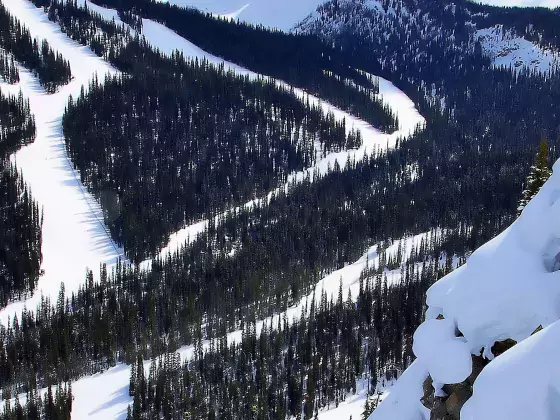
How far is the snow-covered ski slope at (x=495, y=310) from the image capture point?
13.1m

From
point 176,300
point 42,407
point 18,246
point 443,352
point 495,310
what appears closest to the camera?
point 495,310

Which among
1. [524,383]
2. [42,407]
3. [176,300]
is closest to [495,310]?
[524,383]

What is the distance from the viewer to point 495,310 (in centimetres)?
1636

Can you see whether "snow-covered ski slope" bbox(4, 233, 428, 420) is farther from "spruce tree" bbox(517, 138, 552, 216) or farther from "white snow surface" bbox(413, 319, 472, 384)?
"white snow surface" bbox(413, 319, 472, 384)

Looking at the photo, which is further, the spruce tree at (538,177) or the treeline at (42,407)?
the treeline at (42,407)

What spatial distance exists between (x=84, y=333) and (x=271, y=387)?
2122 inches

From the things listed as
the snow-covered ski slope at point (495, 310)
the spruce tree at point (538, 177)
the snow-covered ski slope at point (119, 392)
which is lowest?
the snow-covered ski slope at point (119, 392)

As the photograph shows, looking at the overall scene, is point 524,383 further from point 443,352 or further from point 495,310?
point 443,352

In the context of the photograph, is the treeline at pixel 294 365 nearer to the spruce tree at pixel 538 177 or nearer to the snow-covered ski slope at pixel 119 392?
the snow-covered ski slope at pixel 119 392

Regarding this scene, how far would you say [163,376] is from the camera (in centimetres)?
10931

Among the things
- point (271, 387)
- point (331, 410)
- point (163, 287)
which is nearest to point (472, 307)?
point (331, 410)

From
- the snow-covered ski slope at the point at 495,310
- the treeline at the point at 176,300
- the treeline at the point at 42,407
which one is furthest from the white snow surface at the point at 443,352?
the treeline at the point at 176,300

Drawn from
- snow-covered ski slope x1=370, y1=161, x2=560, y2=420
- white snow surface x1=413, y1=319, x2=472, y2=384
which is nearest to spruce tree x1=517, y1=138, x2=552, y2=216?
snow-covered ski slope x1=370, y1=161, x2=560, y2=420

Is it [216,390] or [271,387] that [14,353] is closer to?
[216,390]
